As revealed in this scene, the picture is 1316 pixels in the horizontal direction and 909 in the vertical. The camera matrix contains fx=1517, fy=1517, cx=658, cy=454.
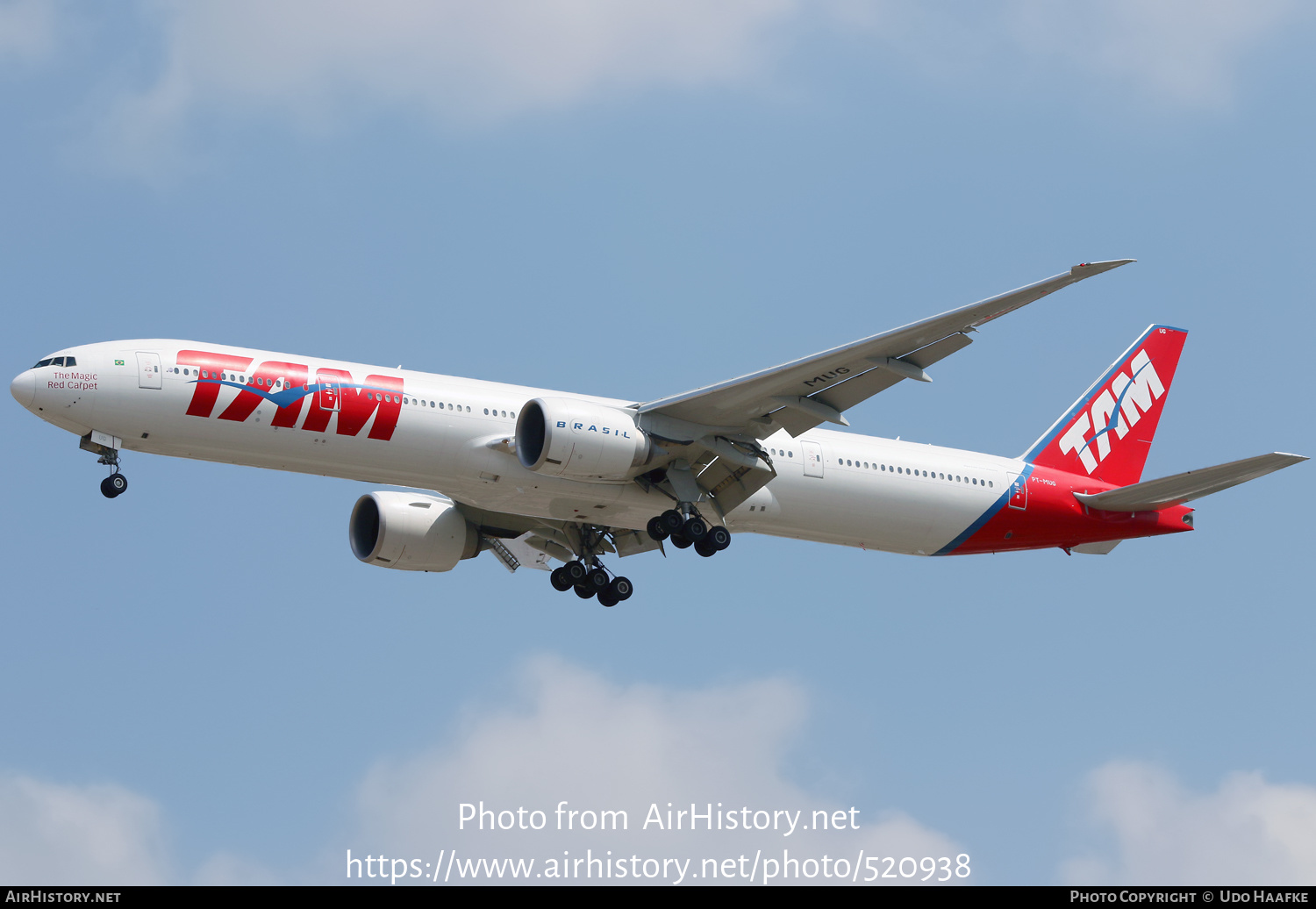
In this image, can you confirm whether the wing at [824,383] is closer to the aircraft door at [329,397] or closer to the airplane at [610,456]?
the airplane at [610,456]

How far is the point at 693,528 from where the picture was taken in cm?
3088

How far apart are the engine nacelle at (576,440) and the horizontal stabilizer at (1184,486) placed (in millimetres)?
11999

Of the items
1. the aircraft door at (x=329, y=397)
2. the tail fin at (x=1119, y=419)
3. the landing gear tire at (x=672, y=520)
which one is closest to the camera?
the aircraft door at (x=329, y=397)

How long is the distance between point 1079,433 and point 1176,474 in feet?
13.6

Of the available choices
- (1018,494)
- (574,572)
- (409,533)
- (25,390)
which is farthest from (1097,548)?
(25,390)

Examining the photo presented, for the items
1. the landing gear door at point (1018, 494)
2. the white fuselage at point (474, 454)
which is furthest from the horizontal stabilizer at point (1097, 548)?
the white fuselage at point (474, 454)

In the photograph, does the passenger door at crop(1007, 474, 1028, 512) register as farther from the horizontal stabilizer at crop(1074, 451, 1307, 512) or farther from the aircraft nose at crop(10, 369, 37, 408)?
the aircraft nose at crop(10, 369, 37, 408)

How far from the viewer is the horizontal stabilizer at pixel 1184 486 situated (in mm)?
30250

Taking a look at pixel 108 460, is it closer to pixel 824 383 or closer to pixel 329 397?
pixel 329 397

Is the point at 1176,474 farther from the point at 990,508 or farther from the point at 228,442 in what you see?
the point at 228,442

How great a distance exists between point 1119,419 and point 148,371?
76.5ft

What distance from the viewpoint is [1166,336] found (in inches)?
1555

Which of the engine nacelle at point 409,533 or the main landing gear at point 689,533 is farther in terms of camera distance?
the engine nacelle at point 409,533
